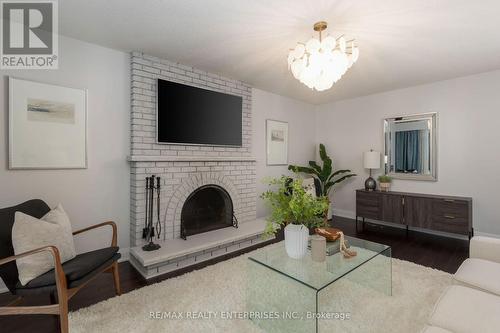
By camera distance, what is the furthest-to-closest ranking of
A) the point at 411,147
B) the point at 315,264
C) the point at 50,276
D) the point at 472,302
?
the point at 411,147 < the point at 315,264 < the point at 50,276 < the point at 472,302

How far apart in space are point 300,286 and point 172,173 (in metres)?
2.09

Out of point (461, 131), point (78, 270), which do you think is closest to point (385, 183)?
point (461, 131)

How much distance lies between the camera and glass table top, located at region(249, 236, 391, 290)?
1.62m

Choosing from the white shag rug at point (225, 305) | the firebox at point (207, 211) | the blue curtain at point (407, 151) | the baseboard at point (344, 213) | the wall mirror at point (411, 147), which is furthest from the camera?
the baseboard at point (344, 213)

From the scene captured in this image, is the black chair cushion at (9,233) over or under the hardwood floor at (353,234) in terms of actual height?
over

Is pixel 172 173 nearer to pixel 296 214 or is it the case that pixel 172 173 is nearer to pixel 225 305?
pixel 225 305

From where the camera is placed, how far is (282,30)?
2332 millimetres

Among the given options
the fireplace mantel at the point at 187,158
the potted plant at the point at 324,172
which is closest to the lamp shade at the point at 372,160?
the potted plant at the point at 324,172

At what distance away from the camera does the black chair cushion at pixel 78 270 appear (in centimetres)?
157

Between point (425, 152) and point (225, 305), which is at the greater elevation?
point (425, 152)

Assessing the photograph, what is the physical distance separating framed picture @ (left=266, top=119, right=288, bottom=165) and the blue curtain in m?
2.03

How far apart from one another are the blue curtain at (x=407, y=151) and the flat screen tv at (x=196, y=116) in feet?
9.41

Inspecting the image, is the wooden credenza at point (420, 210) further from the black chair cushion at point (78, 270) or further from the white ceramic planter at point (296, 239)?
the black chair cushion at point (78, 270)

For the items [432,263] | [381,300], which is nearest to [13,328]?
[381,300]
